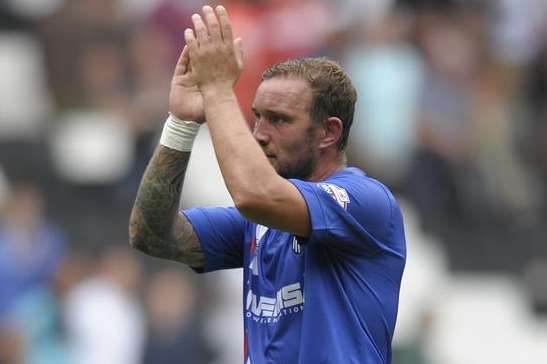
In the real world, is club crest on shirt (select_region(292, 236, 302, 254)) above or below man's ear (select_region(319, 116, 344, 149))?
below

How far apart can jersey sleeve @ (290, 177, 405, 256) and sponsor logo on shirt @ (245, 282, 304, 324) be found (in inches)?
9.1

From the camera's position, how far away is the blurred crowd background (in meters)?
12.5

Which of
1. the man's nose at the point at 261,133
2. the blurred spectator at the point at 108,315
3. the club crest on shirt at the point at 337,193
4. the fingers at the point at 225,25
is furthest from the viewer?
the blurred spectator at the point at 108,315

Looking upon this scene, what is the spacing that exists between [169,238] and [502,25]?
33.1 feet

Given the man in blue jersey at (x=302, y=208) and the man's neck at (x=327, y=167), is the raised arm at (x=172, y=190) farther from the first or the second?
the man's neck at (x=327, y=167)

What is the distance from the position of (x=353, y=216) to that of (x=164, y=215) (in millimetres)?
823

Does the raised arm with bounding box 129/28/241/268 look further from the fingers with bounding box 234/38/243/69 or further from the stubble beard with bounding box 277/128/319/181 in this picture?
the stubble beard with bounding box 277/128/319/181

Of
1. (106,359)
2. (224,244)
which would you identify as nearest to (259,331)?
(224,244)

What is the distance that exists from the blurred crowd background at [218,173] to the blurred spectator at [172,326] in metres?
0.01

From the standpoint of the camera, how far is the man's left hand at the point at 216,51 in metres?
5.64

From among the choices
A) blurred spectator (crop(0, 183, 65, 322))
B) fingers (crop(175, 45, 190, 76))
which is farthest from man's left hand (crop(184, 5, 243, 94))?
blurred spectator (crop(0, 183, 65, 322))

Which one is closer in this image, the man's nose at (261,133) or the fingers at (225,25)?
the fingers at (225,25)

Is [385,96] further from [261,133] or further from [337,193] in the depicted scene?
[337,193]

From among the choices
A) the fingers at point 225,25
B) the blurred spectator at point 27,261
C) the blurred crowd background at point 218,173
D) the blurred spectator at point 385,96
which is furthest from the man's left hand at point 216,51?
the blurred spectator at point 385,96
